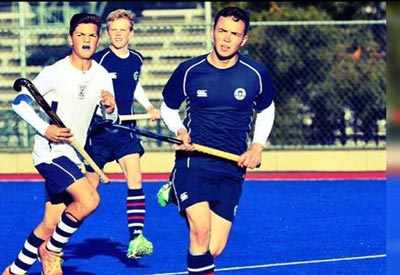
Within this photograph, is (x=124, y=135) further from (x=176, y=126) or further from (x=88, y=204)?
(x=176, y=126)

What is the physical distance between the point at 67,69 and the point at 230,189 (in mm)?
1496

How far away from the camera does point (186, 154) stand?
6.56 metres

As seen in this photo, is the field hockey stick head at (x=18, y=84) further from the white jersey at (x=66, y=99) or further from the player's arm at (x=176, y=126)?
the player's arm at (x=176, y=126)

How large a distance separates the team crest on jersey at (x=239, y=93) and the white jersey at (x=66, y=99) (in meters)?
1.29

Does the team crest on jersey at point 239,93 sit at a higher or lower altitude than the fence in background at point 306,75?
higher

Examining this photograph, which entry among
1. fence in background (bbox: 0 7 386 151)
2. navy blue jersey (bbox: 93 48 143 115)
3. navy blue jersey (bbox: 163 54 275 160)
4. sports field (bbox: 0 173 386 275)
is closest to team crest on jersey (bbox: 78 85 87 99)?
navy blue jersey (bbox: 163 54 275 160)

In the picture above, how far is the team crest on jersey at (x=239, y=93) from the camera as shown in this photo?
6.51 metres

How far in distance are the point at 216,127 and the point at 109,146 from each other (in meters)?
2.57

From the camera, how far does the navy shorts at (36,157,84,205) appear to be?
7.16m

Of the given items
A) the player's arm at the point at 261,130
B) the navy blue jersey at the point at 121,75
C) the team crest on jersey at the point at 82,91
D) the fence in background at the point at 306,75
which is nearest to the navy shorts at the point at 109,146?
the navy blue jersey at the point at 121,75

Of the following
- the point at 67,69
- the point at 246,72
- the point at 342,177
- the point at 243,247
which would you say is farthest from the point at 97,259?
the point at 342,177

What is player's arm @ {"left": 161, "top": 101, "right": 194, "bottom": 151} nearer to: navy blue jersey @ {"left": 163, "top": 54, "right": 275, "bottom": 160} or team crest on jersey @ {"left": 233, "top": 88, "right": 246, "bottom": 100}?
navy blue jersey @ {"left": 163, "top": 54, "right": 275, "bottom": 160}

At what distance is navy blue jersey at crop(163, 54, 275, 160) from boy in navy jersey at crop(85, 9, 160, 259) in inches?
85.6

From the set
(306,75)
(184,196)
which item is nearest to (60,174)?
(184,196)
